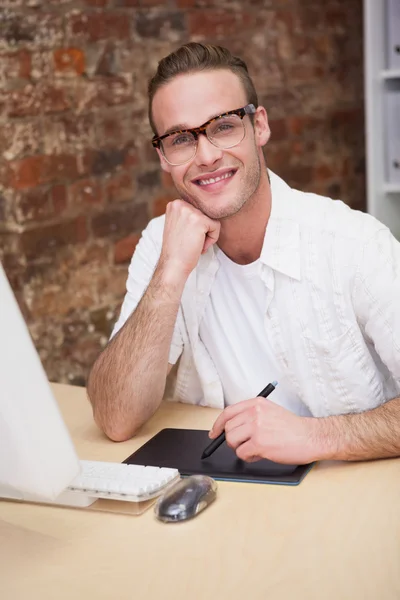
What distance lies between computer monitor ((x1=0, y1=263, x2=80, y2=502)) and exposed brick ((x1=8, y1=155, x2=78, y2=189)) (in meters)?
1.50

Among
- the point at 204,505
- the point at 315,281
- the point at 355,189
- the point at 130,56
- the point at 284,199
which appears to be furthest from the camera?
the point at 355,189

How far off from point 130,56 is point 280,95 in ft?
2.68

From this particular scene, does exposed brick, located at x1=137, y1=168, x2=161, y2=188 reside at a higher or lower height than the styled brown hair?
lower

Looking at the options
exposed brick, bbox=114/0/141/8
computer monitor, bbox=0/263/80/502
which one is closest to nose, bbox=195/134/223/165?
computer monitor, bbox=0/263/80/502

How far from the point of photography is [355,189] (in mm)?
3908

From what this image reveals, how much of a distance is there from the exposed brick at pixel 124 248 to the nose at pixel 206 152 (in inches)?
45.4

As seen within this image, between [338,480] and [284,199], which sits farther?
[284,199]

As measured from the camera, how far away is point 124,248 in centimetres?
285

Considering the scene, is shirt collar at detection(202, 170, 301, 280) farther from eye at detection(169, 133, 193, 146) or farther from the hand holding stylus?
the hand holding stylus

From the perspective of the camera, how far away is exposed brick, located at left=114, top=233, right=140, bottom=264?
9.28ft

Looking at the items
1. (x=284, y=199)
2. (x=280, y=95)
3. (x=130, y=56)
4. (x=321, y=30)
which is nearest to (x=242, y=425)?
(x=284, y=199)

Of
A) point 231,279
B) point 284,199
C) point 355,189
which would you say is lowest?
point 355,189

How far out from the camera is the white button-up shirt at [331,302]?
5.16ft

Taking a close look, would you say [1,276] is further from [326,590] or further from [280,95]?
[280,95]
